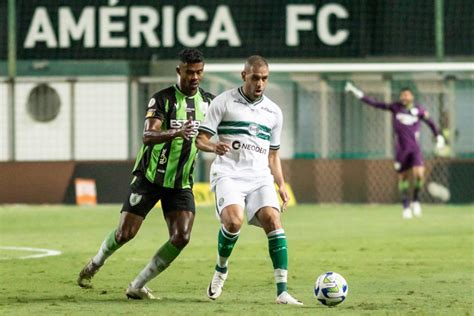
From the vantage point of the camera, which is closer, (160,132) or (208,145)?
(208,145)

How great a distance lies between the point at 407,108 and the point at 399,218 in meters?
2.45

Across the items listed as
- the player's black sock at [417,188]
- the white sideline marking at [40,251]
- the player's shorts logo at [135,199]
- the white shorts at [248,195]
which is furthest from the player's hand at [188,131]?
the player's black sock at [417,188]

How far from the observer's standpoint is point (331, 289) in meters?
10.8

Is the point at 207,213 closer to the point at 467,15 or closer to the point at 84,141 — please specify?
the point at 84,141

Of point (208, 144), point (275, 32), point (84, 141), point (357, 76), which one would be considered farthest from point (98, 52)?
point (208, 144)

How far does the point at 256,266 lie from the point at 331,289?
14.0ft

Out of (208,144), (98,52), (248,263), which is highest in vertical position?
(98,52)

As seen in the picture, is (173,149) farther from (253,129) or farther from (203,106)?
(253,129)

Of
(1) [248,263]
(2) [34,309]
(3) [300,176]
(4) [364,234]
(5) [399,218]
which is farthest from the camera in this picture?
(3) [300,176]

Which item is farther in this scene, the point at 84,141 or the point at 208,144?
the point at 84,141

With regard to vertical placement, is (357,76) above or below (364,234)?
above

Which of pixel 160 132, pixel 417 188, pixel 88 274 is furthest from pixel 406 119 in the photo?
pixel 160 132

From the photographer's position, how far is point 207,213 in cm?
2595

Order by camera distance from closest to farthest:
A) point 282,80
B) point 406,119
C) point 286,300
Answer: point 286,300 < point 406,119 < point 282,80
